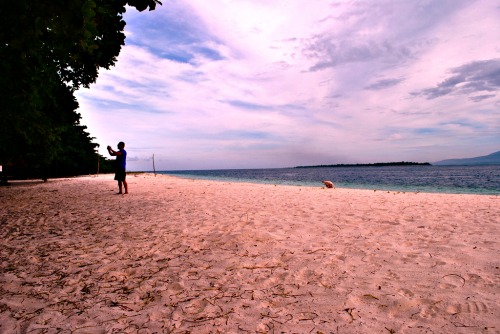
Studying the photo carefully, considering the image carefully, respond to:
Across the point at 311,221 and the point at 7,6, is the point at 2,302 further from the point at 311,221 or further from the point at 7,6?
the point at 311,221

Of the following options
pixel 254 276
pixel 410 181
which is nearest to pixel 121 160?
pixel 254 276

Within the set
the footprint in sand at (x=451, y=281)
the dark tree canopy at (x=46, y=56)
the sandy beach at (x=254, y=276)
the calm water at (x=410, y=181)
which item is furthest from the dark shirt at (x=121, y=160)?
the calm water at (x=410, y=181)

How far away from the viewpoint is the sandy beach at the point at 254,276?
109 inches

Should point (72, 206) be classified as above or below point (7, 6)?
below

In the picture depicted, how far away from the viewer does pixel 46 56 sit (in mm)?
10633

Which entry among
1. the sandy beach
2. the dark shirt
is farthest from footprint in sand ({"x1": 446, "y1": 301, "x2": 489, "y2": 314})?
the dark shirt

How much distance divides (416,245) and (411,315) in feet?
8.05

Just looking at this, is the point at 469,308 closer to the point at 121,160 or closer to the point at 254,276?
the point at 254,276

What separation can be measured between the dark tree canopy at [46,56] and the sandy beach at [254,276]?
349 centimetres

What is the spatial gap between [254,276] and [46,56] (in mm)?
12032

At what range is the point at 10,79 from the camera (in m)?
8.11

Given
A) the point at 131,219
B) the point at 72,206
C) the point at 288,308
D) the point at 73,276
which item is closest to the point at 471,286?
the point at 288,308

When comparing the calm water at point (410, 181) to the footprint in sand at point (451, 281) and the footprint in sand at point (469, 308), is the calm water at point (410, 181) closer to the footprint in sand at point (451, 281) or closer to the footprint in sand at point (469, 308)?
the footprint in sand at point (451, 281)

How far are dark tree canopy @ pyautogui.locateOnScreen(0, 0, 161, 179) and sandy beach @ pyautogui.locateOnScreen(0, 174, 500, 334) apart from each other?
349 centimetres
